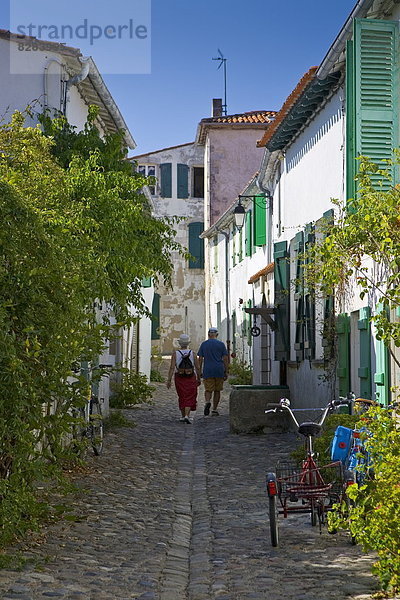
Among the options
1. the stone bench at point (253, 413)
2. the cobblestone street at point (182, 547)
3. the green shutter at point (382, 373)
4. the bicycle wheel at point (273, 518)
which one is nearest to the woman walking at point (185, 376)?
the stone bench at point (253, 413)

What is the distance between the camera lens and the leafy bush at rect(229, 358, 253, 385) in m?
26.5

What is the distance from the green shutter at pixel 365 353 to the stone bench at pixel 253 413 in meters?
4.28

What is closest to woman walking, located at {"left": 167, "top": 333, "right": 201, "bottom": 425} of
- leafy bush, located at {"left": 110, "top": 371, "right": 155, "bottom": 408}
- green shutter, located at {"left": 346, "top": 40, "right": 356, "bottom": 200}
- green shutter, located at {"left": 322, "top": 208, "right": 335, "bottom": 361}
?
leafy bush, located at {"left": 110, "top": 371, "right": 155, "bottom": 408}

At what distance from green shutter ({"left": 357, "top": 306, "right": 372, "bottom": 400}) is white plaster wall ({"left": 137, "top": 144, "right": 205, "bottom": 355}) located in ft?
105

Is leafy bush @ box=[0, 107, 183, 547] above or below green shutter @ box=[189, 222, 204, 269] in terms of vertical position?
below

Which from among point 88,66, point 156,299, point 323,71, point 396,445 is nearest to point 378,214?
point 396,445

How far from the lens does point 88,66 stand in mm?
17031

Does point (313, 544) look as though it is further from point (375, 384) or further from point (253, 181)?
point (253, 181)

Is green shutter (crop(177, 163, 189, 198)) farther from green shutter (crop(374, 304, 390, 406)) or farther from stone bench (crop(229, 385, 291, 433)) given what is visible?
green shutter (crop(374, 304, 390, 406))

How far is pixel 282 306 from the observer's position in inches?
709

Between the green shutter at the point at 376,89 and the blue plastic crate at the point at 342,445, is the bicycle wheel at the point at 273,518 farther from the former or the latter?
the green shutter at the point at 376,89

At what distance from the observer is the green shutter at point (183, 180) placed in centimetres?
4428

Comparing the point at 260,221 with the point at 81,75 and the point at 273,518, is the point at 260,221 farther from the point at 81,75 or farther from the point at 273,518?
the point at 273,518

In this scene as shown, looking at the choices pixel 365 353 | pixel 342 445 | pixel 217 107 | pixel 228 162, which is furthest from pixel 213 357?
pixel 217 107
